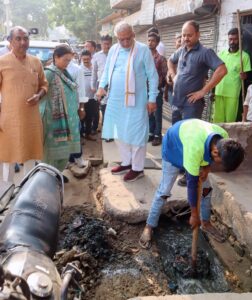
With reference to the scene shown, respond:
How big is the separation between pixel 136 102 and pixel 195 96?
678mm

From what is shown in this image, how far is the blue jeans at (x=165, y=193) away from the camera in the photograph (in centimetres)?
315

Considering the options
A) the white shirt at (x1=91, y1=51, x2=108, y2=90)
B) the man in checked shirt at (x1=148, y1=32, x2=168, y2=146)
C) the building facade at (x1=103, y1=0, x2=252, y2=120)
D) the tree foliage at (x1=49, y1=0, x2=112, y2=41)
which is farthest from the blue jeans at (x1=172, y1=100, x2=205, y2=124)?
the tree foliage at (x1=49, y1=0, x2=112, y2=41)

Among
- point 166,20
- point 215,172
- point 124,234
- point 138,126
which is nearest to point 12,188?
point 124,234

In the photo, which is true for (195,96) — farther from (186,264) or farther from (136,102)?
(186,264)

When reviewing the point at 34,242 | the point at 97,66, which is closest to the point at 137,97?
the point at 97,66

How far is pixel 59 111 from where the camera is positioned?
4.17m

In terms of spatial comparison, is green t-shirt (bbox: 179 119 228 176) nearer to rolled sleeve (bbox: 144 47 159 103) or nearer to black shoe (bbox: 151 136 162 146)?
rolled sleeve (bbox: 144 47 159 103)

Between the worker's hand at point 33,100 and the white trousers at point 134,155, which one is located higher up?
the worker's hand at point 33,100

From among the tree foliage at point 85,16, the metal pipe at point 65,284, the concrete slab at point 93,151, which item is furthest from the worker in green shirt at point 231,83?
the tree foliage at point 85,16

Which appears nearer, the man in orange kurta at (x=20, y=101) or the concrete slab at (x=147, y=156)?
the man in orange kurta at (x=20, y=101)

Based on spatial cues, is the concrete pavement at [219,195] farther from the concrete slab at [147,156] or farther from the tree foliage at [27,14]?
the tree foliage at [27,14]

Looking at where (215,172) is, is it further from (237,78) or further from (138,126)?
(237,78)

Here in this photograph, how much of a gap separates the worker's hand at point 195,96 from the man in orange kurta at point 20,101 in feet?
5.38

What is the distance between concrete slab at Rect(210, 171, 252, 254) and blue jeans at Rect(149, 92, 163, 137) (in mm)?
1910
